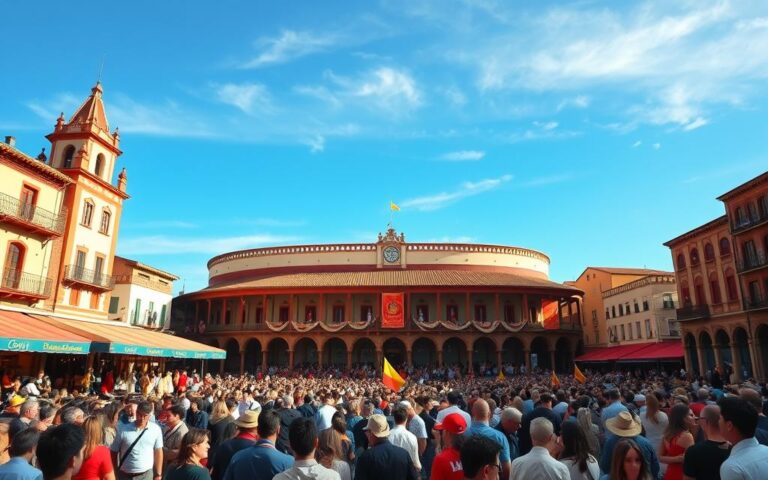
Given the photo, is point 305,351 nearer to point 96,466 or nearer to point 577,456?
point 96,466

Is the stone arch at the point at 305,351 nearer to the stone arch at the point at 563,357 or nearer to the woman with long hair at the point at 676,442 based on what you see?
the stone arch at the point at 563,357

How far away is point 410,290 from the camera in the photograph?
Result: 4175cm

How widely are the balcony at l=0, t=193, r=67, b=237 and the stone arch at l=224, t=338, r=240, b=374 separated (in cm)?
2412

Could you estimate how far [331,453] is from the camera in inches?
204

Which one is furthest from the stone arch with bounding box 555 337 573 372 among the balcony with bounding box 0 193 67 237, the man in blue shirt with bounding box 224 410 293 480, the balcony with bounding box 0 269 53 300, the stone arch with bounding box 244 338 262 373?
the man in blue shirt with bounding box 224 410 293 480

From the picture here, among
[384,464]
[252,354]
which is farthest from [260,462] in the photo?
[252,354]

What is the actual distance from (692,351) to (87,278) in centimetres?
4111

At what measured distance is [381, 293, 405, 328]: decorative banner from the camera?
40.7m

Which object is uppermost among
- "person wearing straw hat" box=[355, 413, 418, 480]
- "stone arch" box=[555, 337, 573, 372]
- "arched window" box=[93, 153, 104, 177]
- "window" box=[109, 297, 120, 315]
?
"arched window" box=[93, 153, 104, 177]

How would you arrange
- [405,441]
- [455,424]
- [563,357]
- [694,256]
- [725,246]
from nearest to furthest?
[455,424] → [405,441] → [725,246] → [694,256] → [563,357]

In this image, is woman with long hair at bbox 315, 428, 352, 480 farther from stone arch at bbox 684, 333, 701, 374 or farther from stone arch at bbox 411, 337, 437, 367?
stone arch at bbox 411, 337, 437, 367

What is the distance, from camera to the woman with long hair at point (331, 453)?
16.9ft

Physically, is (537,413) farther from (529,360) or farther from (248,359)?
(248,359)

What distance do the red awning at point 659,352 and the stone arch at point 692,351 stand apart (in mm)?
560
